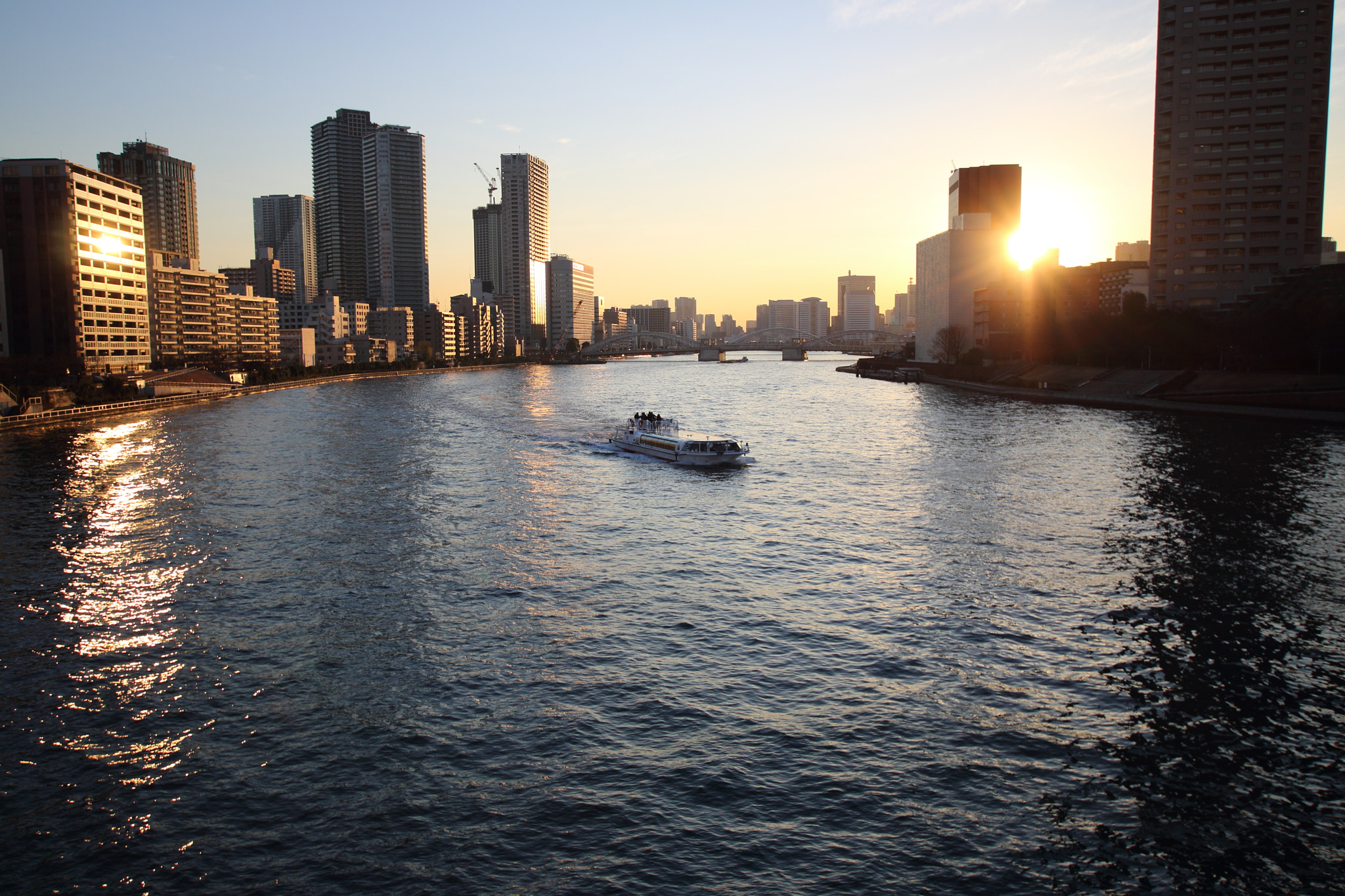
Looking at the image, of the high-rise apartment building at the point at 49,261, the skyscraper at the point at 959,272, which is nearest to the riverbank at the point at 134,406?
the high-rise apartment building at the point at 49,261

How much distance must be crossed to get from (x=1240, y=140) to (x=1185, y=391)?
1817 inches

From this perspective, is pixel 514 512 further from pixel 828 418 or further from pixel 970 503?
pixel 828 418

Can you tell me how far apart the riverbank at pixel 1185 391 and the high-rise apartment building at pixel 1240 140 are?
2176 cm

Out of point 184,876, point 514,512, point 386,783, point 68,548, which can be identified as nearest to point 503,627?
point 386,783

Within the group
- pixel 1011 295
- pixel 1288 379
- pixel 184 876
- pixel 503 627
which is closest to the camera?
pixel 184 876

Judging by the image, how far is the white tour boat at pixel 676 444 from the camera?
4259cm

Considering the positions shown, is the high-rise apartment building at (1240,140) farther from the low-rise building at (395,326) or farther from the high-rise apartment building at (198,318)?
the low-rise building at (395,326)

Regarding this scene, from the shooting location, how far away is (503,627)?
1831 cm

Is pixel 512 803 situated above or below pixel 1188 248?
below

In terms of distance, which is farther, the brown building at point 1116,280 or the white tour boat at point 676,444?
the brown building at point 1116,280

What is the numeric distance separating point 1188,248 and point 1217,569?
91972 millimetres

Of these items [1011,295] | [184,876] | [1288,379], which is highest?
[1011,295]

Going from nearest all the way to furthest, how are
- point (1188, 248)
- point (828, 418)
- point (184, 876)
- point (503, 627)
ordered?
1. point (184, 876)
2. point (503, 627)
3. point (828, 418)
4. point (1188, 248)

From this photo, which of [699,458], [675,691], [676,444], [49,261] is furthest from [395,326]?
[675,691]
